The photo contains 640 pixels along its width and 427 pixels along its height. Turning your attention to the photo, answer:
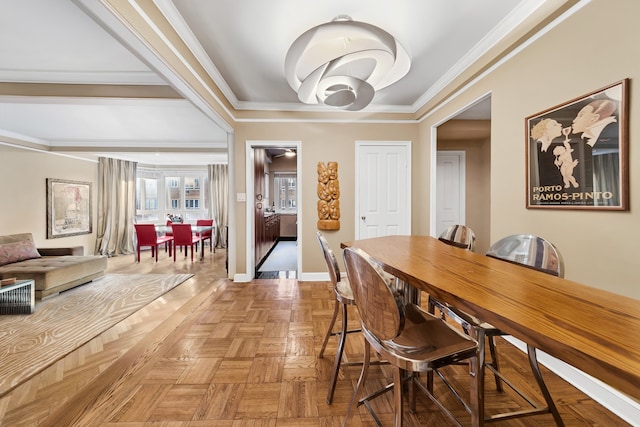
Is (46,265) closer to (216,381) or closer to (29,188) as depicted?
(29,188)

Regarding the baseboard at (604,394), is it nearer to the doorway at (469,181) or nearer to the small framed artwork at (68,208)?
the doorway at (469,181)

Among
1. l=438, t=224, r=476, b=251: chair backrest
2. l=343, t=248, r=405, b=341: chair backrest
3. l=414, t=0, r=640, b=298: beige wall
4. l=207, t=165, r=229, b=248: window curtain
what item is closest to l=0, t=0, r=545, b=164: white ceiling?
l=414, t=0, r=640, b=298: beige wall

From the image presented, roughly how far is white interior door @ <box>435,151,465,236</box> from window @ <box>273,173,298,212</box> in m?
4.59

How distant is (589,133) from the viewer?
1531mm

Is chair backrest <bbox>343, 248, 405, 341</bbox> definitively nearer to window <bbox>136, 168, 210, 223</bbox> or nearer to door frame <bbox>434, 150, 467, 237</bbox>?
door frame <bbox>434, 150, 467, 237</bbox>

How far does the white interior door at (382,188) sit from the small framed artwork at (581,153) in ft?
6.16

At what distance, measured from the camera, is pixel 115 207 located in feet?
19.5

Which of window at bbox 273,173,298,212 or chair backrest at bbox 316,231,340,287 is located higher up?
window at bbox 273,173,298,212

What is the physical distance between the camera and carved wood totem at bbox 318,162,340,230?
367 cm

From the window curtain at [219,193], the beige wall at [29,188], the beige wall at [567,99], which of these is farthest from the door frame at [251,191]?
the beige wall at [29,188]

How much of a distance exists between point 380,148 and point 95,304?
4.20 meters

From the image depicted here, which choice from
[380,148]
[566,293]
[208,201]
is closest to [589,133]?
[566,293]

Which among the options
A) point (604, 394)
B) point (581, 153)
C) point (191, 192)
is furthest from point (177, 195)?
point (604, 394)

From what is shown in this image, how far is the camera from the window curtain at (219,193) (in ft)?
22.0
